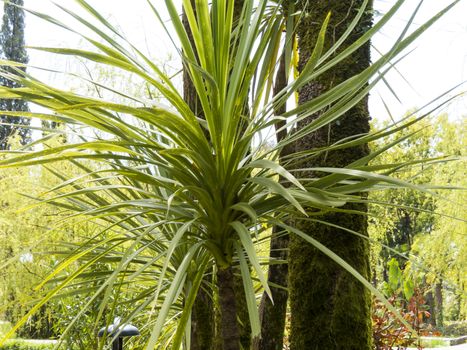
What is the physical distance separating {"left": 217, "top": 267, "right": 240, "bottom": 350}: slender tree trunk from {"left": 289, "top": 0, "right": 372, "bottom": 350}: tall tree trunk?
385 mm

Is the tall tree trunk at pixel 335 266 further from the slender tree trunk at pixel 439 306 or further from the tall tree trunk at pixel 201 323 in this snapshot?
the slender tree trunk at pixel 439 306

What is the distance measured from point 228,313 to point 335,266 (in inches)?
18.3

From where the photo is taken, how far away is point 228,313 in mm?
1628

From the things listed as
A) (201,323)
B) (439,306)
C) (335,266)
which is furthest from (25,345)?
(439,306)

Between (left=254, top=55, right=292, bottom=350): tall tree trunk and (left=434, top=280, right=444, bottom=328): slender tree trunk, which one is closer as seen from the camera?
(left=254, top=55, right=292, bottom=350): tall tree trunk

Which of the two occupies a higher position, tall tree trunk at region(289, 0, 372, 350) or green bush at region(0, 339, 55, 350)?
tall tree trunk at region(289, 0, 372, 350)

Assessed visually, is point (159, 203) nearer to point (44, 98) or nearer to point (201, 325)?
point (44, 98)

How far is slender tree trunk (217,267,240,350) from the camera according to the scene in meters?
1.61

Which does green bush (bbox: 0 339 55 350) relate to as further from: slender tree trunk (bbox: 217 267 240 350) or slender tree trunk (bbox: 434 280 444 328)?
slender tree trunk (bbox: 434 280 444 328)

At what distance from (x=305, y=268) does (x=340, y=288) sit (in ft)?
0.46

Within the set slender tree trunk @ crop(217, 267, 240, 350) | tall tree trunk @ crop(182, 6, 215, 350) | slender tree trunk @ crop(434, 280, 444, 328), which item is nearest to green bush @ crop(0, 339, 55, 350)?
tall tree trunk @ crop(182, 6, 215, 350)

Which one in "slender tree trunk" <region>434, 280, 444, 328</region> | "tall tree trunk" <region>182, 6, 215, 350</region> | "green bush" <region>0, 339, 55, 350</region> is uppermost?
"slender tree trunk" <region>434, 280, 444, 328</region>

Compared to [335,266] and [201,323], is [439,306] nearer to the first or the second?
[201,323]

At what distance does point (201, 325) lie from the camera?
2.60m
